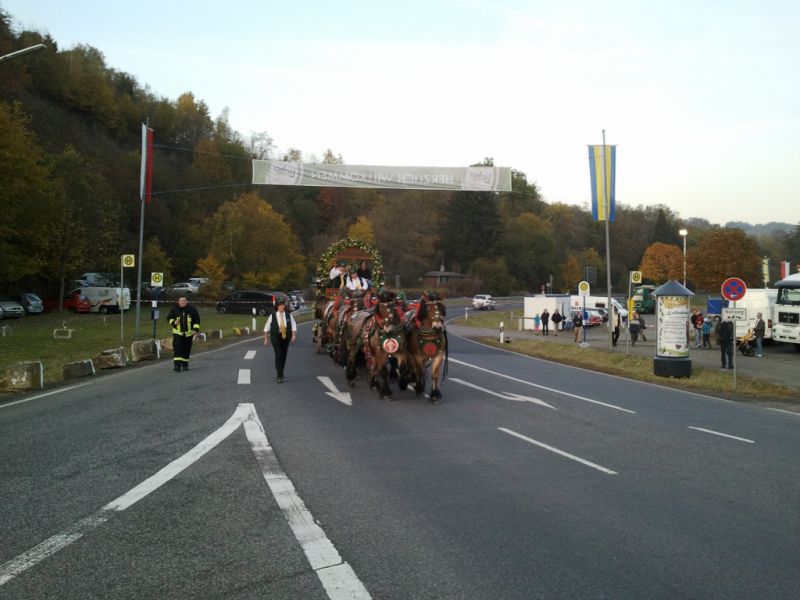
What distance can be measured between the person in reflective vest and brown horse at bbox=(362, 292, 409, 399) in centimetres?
511

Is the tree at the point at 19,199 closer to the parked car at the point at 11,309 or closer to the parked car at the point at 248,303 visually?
the parked car at the point at 11,309

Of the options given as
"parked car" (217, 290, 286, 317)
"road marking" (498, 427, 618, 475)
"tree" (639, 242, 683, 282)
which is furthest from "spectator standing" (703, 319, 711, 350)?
"tree" (639, 242, 683, 282)

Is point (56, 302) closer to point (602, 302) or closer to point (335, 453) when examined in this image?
point (602, 302)

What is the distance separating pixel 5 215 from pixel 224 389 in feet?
104

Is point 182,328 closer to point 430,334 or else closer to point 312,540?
point 430,334

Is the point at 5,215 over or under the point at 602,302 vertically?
over

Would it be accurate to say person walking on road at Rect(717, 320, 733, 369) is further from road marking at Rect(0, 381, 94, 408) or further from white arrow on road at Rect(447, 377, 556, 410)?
road marking at Rect(0, 381, 94, 408)

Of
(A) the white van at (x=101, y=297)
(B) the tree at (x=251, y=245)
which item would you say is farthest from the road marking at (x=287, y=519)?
(B) the tree at (x=251, y=245)

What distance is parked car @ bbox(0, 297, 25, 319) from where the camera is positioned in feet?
135

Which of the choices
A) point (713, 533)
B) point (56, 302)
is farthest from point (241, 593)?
point (56, 302)

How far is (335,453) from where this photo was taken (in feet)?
27.3

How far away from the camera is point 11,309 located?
41.6 metres

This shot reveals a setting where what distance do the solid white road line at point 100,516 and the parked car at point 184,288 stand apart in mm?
56717

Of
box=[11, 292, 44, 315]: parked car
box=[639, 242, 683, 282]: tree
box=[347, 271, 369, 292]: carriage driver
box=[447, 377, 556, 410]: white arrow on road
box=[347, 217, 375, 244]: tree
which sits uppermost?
box=[347, 217, 375, 244]: tree
